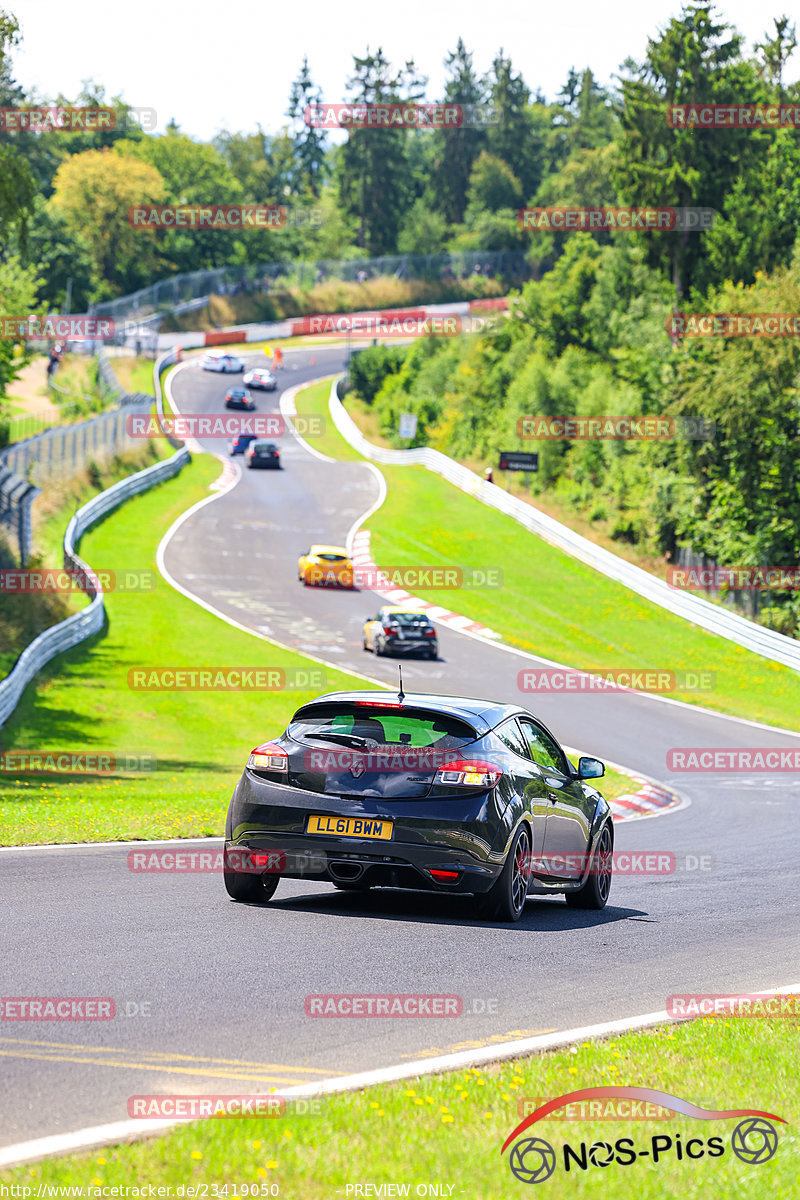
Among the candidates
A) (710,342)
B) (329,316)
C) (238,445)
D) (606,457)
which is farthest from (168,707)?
(329,316)

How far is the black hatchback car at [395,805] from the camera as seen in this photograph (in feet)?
28.5

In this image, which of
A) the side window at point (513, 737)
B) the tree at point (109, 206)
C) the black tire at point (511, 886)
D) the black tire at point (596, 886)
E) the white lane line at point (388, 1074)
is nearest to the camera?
the white lane line at point (388, 1074)

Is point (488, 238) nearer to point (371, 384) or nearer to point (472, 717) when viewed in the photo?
point (371, 384)

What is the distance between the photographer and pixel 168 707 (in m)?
29.3

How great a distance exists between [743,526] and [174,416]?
32.5 metres

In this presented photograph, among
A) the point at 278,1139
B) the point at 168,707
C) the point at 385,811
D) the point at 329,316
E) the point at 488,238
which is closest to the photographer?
the point at 278,1139

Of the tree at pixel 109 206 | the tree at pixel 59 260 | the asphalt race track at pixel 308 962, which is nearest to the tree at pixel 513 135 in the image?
the tree at pixel 109 206

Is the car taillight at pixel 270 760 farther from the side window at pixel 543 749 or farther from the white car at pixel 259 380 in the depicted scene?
the white car at pixel 259 380

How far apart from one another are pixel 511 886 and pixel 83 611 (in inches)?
1075

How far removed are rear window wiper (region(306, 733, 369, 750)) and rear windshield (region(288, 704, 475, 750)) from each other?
30mm

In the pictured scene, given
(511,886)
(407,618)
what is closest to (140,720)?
(407,618)

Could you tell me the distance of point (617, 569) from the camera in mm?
47875

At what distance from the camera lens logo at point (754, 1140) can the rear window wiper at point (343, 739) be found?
14.6 feet

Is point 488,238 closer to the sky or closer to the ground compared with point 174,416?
closer to the sky
